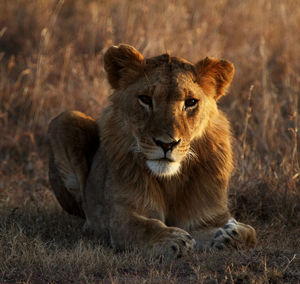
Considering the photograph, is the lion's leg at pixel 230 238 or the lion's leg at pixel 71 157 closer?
the lion's leg at pixel 230 238

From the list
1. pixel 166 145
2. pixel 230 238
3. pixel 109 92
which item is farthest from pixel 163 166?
pixel 109 92

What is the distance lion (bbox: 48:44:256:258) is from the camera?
3717mm

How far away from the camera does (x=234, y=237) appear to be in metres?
3.83

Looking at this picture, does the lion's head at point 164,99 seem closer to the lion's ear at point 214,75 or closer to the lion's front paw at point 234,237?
the lion's ear at point 214,75

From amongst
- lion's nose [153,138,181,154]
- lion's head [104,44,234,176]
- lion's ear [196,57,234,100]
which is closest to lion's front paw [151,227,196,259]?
lion's head [104,44,234,176]

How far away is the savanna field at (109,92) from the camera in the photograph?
3420 millimetres

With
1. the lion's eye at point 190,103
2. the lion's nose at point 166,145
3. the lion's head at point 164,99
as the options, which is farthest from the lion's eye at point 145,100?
the lion's nose at point 166,145

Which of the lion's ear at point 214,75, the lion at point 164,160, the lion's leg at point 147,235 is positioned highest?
the lion's ear at point 214,75

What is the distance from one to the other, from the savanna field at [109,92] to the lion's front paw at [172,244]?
86mm

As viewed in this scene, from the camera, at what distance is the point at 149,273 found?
3.26m

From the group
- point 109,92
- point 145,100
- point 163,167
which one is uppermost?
point 145,100

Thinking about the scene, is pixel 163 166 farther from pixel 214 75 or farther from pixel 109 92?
pixel 109 92

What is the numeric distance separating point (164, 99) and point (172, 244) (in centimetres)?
86

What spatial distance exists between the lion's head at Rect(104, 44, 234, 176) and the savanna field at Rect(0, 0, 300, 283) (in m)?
0.63
